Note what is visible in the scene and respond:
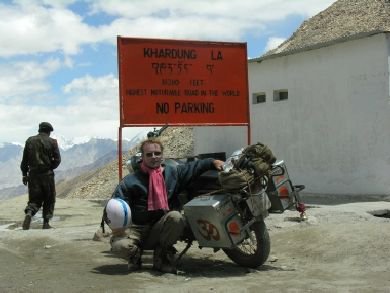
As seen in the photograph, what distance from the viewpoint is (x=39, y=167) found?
9.95 metres

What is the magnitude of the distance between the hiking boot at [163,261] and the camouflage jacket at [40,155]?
444cm

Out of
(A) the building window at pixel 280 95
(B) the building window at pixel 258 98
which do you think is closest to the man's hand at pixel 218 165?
(A) the building window at pixel 280 95

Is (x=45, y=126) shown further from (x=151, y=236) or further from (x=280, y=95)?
(x=280, y=95)

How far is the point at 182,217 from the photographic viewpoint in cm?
595

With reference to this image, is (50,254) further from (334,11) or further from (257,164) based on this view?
A: (334,11)

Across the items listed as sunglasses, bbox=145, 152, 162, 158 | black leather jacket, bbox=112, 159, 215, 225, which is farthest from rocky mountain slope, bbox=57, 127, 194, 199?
sunglasses, bbox=145, 152, 162, 158

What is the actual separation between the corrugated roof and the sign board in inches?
498

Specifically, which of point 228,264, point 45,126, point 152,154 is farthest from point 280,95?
point 152,154

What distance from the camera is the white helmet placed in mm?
5688

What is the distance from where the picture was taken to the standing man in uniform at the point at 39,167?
992 centimetres

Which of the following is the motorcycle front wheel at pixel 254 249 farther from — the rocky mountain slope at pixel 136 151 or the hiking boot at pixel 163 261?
the rocky mountain slope at pixel 136 151

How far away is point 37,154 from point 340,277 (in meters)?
5.88

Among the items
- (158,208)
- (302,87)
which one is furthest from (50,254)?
(302,87)

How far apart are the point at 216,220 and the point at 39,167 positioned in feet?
16.5
